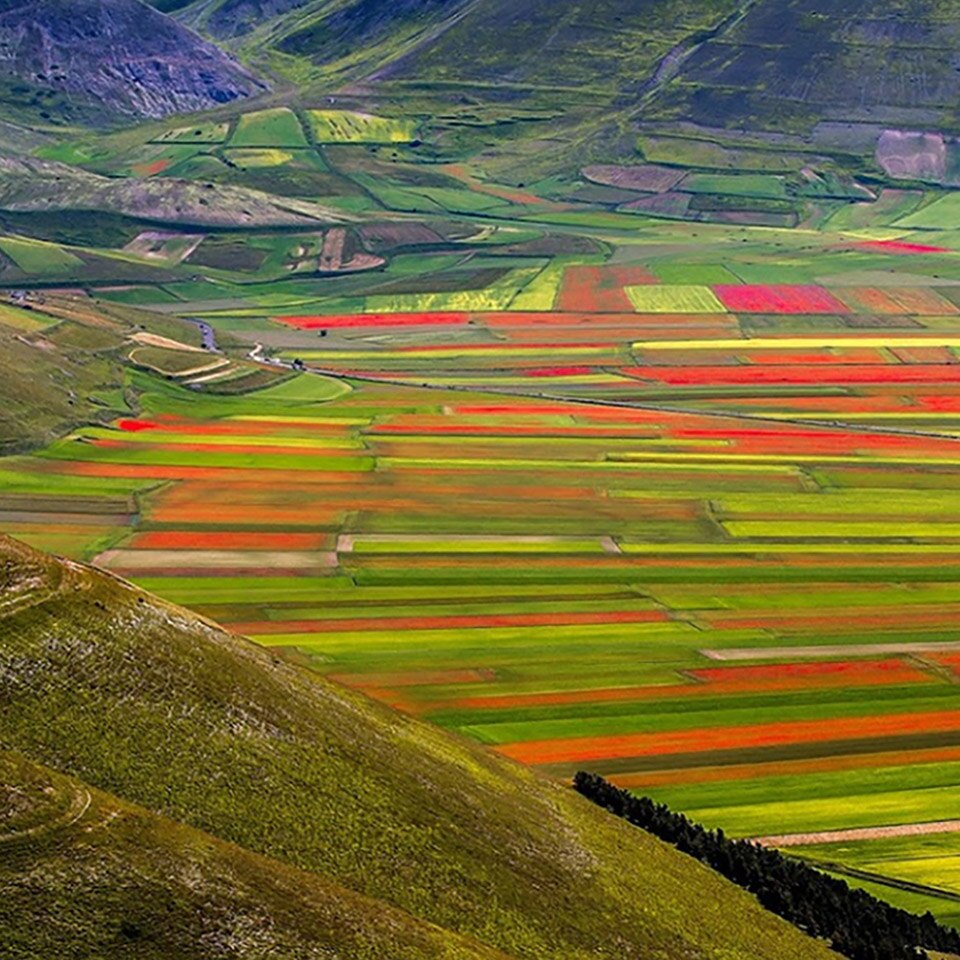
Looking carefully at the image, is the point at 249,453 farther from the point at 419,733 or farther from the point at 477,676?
the point at 419,733

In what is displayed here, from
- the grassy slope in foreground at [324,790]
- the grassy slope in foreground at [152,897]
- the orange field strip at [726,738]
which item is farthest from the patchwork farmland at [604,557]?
the grassy slope in foreground at [152,897]

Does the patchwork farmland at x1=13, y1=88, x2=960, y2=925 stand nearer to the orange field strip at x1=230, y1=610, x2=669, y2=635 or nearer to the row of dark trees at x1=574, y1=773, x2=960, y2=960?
the orange field strip at x1=230, y1=610, x2=669, y2=635

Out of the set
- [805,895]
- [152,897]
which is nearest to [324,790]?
[152,897]

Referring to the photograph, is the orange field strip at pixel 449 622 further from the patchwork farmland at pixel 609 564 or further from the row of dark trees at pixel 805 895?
the row of dark trees at pixel 805 895

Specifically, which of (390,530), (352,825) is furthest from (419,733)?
(390,530)

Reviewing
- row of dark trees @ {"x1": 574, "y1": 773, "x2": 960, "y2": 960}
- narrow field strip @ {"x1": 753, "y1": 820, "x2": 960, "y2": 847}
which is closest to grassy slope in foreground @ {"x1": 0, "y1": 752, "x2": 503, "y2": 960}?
row of dark trees @ {"x1": 574, "y1": 773, "x2": 960, "y2": 960}
